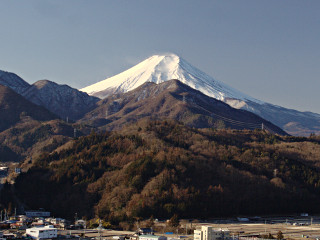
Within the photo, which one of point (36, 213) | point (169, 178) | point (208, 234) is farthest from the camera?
point (169, 178)

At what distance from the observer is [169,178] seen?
104 metres

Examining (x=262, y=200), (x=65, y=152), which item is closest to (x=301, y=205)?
(x=262, y=200)

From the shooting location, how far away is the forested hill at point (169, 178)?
98625mm

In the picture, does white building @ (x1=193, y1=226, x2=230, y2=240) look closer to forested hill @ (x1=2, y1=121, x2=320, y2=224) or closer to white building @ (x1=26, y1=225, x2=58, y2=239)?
white building @ (x1=26, y1=225, x2=58, y2=239)

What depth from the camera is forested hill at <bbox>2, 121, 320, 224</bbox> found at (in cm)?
9862

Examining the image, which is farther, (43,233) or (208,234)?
(43,233)

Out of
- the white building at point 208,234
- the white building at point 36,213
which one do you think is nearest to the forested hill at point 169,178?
the white building at point 36,213

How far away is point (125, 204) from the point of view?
9819 cm

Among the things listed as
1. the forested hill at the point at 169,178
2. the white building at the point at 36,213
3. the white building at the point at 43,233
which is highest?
the forested hill at the point at 169,178

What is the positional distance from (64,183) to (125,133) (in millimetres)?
29813

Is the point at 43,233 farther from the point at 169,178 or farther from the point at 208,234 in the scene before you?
the point at 169,178

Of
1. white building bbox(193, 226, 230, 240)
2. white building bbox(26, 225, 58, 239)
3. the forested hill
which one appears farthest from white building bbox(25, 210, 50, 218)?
white building bbox(193, 226, 230, 240)

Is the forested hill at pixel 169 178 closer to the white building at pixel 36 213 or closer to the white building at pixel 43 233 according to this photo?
the white building at pixel 36 213

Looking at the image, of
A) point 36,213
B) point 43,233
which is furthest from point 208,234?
point 36,213
